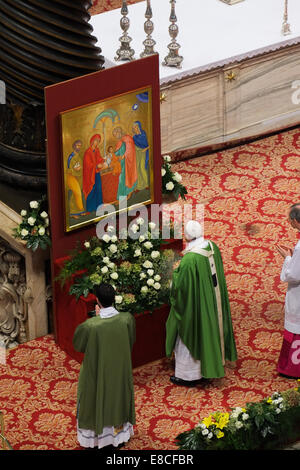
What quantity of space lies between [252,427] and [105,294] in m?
1.46

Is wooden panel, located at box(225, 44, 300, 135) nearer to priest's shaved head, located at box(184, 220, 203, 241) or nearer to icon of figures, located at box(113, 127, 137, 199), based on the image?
icon of figures, located at box(113, 127, 137, 199)

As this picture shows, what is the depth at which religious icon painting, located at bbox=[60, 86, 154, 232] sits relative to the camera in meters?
9.84

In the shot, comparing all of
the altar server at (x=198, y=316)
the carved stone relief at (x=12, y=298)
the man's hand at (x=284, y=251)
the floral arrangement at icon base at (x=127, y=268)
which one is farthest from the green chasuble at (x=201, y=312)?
the carved stone relief at (x=12, y=298)

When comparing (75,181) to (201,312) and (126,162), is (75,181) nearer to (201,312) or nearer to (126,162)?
(126,162)

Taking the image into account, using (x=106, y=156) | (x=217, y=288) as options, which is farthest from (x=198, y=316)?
(x=106, y=156)

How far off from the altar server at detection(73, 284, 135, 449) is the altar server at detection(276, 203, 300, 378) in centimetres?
137

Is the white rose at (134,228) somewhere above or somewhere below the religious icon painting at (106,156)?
below

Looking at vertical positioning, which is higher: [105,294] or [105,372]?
[105,294]

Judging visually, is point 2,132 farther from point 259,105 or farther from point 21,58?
point 259,105

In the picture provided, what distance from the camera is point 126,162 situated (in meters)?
10.2

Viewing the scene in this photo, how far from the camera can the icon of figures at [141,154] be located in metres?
10.2

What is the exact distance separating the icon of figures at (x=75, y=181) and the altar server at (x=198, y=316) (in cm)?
88

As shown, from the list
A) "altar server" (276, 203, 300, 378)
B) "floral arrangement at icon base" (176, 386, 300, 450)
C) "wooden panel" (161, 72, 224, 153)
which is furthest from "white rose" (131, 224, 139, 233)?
"wooden panel" (161, 72, 224, 153)

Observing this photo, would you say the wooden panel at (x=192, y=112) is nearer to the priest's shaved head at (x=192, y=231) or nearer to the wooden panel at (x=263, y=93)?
the wooden panel at (x=263, y=93)
